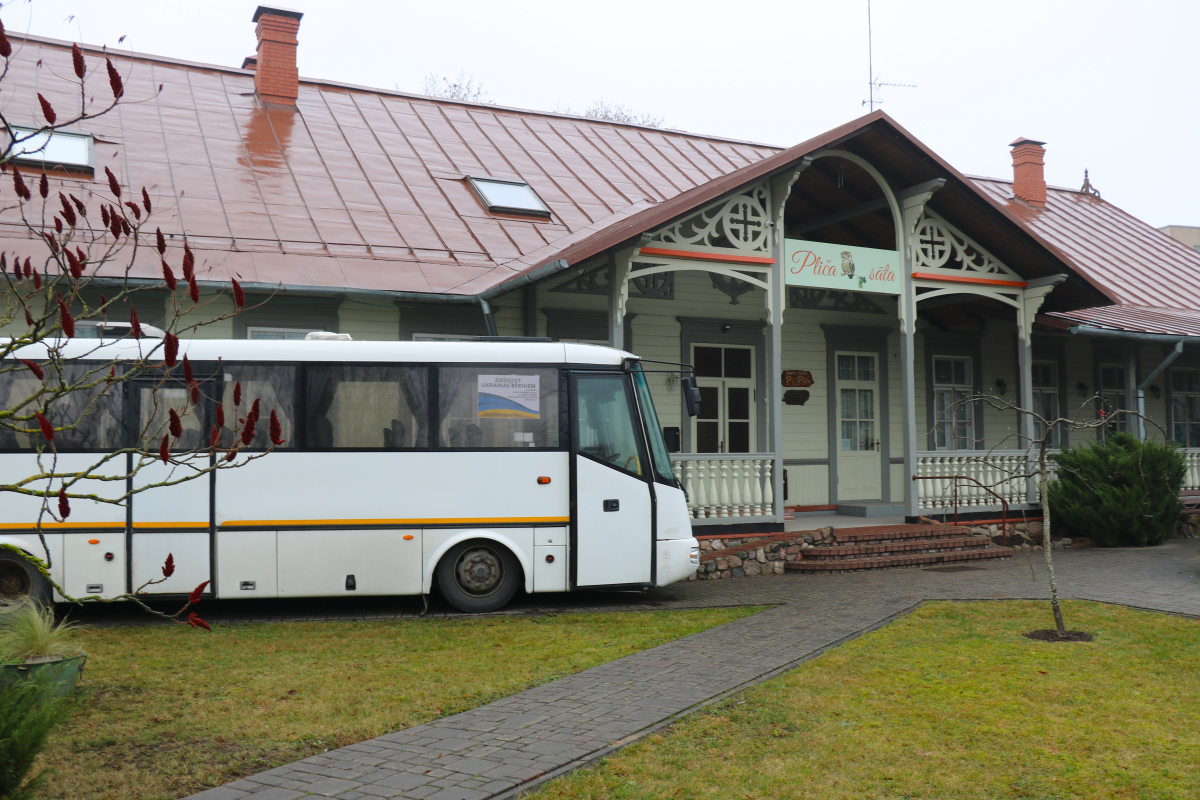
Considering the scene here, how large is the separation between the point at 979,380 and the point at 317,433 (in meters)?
13.0

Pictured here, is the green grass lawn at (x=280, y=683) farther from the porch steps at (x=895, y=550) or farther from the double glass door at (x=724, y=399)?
the double glass door at (x=724, y=399)

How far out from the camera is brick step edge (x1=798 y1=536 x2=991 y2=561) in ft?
40.6

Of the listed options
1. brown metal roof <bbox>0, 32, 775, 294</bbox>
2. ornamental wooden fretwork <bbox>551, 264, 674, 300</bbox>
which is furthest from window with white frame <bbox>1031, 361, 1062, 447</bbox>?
ornamental wooden fretwork <bbox>551, 264, 674, 300</bbox>

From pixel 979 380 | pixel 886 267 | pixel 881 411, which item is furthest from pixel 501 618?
pixel 979 380

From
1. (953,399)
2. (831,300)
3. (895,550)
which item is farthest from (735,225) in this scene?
(953,399)

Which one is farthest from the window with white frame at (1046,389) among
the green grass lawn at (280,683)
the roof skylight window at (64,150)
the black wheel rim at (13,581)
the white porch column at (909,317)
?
the black wheel rim at (13,581)

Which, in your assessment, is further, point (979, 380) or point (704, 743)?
point (979, 380)

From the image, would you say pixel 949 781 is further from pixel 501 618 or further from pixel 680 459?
pixel 680 459

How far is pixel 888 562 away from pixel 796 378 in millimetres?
4252

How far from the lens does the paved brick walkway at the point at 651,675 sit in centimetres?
471

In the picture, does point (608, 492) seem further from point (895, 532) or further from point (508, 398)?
point (895, 532)

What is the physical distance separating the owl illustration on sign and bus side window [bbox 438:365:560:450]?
18.1 feet

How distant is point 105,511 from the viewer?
880 centimetres

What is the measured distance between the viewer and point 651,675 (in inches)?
268
